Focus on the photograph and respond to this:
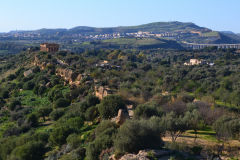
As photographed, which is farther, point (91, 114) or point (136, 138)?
point (91, 114)

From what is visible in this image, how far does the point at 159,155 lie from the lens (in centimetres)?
1004

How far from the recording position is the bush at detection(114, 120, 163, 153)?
34.7 ft

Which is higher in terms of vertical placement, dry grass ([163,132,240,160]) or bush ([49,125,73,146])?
dry grass ([163,132,240,160])

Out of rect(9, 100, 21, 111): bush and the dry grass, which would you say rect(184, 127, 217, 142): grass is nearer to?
the dry grass

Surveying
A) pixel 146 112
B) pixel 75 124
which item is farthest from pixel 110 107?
pixel 146 112

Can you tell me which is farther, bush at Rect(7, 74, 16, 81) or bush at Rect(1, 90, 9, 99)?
bush at Rect(7, 74, 16, 81)

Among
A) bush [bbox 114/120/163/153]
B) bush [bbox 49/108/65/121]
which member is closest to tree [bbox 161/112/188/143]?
bush [bbox 114/120/163/153]

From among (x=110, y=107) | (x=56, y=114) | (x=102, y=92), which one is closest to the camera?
(x=110, y=107)

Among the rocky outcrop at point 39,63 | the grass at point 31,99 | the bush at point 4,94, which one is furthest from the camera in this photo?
the rocky outcrop at point 39,63

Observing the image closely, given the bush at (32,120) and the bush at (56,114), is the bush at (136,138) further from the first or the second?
the bush at (32,120)

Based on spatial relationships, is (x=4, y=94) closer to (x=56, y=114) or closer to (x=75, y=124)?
(x=56, y=114)

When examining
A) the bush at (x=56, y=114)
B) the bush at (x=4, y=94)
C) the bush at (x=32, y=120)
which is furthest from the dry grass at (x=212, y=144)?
the bush at (x=4, y=94)

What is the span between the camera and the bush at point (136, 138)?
10562 mm

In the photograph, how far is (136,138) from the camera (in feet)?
35.1
